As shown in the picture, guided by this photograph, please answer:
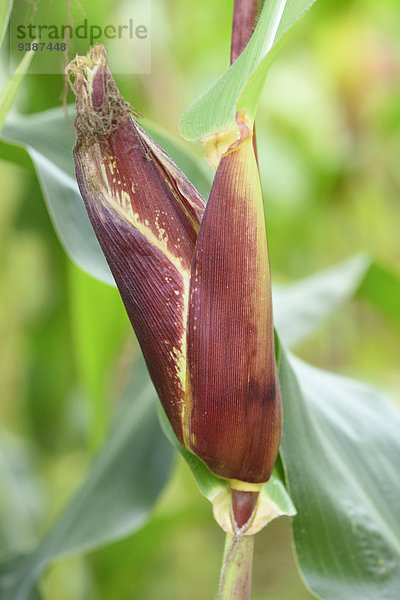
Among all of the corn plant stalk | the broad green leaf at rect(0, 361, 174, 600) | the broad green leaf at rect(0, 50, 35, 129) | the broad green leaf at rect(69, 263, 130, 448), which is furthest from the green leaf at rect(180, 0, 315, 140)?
the broad green leaf at rect(69, 263, 130, 448)

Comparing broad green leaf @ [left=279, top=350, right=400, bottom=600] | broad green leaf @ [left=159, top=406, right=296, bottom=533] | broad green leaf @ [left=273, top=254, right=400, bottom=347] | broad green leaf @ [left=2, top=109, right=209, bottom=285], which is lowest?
broad green leaf @ [left=279, top=350, right=400, bottom=600]

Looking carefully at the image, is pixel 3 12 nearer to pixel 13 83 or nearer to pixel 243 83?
pixel 13 83

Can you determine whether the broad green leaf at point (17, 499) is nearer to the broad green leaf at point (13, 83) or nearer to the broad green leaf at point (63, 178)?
the broad green leaf at point (63, 178)

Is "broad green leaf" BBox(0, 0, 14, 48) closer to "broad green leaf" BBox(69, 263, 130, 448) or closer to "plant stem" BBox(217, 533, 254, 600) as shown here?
"plant stem" BBox(217, 533, 254, 600)

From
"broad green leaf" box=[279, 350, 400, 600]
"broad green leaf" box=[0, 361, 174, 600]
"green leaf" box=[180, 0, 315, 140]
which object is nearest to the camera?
"green leaf" box=[180, 0, 315, 140]

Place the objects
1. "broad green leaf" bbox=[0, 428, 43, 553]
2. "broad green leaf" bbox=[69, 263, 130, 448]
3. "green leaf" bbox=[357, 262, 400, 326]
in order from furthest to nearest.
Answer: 1. "broad green leaf" bbox=[0, 428, 43, 553]
2. "broad green leaf" bbox=[69, 263, 130, 448]
3. "green leaf" bbox=[357, 262, 400, 326]

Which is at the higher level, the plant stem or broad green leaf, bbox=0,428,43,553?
the plant stem

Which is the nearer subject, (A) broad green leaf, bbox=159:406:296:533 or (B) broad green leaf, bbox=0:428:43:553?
(A) broad green leaf, bbox=159:406:296:533

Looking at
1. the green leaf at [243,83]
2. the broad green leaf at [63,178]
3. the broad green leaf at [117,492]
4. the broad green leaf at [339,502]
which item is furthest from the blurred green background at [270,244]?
the green leaf at [243,83]
